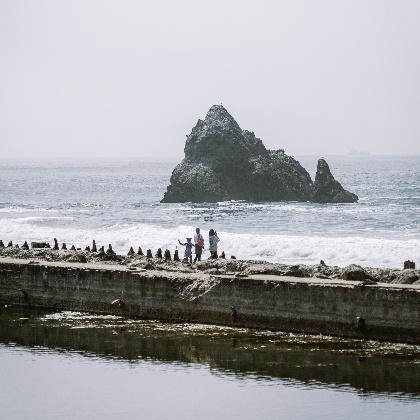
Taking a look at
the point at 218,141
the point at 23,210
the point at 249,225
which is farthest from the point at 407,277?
the point at 218,141

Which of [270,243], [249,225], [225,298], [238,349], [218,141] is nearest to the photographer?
[238,349]

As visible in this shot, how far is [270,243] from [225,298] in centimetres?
2371

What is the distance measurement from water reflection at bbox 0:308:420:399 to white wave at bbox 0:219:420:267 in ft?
58.9

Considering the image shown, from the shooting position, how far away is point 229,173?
4139 inches

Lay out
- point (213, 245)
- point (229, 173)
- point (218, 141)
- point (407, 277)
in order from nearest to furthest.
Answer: point (407, 277), point (213, 245), point (218, 141), point (229, 173)

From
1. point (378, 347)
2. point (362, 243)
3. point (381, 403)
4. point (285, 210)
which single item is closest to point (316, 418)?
point (381, 403)

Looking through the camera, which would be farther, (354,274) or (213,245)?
(213,245)

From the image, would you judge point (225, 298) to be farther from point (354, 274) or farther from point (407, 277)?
point (407, 277)

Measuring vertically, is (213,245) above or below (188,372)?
above

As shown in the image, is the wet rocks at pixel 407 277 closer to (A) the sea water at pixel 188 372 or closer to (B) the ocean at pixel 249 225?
(A) the sea water at pixel 188 372

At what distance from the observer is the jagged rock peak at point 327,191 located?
98.1 meters

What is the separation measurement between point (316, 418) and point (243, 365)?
16.9ft

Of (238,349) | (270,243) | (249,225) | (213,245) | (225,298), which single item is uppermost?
A: (213,245)

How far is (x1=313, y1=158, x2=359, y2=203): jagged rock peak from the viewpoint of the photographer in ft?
322
